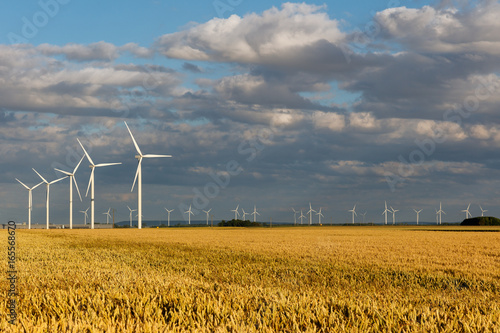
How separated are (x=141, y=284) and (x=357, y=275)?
36.8ft

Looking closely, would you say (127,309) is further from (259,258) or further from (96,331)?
(259,258)

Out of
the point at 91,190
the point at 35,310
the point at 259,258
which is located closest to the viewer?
the point at 35,310

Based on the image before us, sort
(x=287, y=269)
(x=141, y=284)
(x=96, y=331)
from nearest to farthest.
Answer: (x=96, y=331) → (x=141, y=284) → (x=287, y=269)

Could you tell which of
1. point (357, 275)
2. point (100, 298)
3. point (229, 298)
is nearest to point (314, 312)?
point (229, 298)

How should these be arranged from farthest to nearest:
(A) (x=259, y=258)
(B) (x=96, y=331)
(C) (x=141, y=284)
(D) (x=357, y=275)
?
(A) (x=259, y=258) → (D) (x=357, y=275) → (C) (x=141, y=284) → (B) (x=96, y=331)

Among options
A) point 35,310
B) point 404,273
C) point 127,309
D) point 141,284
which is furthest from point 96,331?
point 404,273

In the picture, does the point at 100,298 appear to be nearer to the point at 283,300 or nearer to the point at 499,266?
the point at 283,300

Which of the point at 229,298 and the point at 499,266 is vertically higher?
the point at 229,298

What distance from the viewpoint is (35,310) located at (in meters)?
9.93

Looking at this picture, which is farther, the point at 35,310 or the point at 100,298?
the point at 100,298

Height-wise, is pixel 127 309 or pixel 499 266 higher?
pixel 127 309

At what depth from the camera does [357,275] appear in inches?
825

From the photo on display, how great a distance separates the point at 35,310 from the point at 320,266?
1632 cm

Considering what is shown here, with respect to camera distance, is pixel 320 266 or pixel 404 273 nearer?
pixel 404 273
